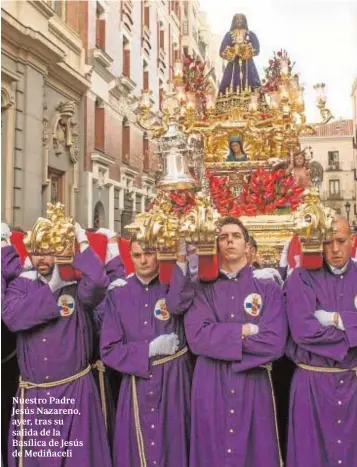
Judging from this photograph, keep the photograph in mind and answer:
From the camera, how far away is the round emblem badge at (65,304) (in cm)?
285

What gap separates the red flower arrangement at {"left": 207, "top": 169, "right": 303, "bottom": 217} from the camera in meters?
6.76

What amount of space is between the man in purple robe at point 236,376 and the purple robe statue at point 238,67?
6.18m

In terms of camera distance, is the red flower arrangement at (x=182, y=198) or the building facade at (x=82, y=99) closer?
the red flower arrangement at (x=182, y=198)

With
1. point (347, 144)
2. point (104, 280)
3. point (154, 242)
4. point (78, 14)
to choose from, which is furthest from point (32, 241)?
point (347, 144)

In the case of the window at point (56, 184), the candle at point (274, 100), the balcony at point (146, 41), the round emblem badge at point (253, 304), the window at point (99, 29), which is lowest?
the round emblem badge at point (253, 304)

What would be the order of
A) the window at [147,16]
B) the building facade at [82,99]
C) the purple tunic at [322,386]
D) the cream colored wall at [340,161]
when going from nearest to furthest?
the purple tunic at [322,386]
the building facade at [82,99]
the window at [147,16]
the cream colored wall at [340,161]

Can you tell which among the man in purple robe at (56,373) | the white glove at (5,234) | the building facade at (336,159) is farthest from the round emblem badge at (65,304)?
the building facade at (336,159)

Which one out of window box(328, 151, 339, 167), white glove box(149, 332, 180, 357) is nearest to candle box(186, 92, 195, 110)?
white glove box(149, 332, 180, 357)

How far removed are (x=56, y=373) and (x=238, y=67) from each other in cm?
681

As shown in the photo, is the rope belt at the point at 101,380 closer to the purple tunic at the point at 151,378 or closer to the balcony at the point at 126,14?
the purple tunic at the point at 151,378

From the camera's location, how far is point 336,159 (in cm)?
2048

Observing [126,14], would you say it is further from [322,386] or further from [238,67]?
[322,386]

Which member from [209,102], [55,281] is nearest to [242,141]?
[209,102]

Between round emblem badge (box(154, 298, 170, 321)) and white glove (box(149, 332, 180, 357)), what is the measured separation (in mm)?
86
